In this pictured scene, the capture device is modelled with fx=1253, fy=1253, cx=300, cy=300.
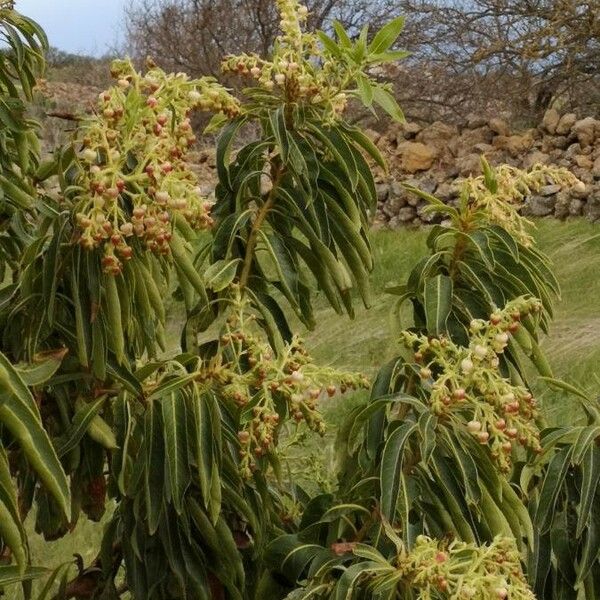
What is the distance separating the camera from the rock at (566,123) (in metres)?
10.1

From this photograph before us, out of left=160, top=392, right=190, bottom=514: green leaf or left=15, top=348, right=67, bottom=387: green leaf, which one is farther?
left=160, top=392, right=190, bottom=514: green leaf

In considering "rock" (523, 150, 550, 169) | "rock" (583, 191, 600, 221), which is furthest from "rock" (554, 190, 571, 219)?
"rock" (523, 150, 550, 169)

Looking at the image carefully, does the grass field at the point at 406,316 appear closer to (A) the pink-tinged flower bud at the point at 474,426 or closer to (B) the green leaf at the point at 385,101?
(B) the green leaf at the point at 385,101

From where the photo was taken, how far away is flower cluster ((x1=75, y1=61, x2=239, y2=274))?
5.28ft

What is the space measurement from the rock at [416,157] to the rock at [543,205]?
1419mm

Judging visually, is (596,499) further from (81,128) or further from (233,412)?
(81,128)

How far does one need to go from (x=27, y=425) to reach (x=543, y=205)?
8.51 meters

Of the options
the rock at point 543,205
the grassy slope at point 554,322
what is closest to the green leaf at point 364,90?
the grassy slope at point 554,322

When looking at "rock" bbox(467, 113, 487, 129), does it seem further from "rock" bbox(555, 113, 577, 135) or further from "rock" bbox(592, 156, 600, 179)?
"rock" bbox(592, 156, 600, 179)

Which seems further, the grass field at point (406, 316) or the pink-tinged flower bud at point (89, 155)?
the grass field at point (406, 316)

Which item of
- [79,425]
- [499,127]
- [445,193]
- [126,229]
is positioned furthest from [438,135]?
[126,229]

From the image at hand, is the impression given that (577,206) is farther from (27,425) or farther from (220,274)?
(27,425)

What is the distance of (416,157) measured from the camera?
35.0 feet

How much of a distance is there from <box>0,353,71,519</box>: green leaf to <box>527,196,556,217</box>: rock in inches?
332
